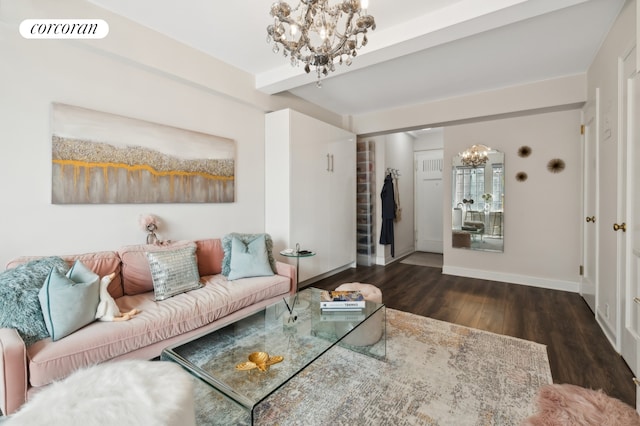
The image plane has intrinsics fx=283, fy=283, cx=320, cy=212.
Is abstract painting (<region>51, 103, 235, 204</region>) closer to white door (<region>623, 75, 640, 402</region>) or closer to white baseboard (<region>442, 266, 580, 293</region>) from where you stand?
white door (<region>623, 75, 640, 402</region>)

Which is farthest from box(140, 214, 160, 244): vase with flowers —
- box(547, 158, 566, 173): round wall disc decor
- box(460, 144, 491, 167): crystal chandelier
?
box(547, 158, 566, 173): round wall disc decor

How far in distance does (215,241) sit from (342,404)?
199 centimetres

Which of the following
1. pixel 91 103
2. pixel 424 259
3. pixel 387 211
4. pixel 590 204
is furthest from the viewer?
pixel 424 259

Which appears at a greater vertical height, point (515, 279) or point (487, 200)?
point (487, 200)

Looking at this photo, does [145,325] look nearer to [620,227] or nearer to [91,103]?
[91,103]

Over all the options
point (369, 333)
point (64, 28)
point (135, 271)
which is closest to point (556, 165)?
point (369, 333)

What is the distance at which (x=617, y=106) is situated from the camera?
84.2 inches

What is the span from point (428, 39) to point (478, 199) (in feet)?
8.74

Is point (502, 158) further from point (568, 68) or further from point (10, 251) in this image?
point (10, 251)

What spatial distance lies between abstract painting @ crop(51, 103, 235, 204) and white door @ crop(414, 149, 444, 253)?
15.5ft

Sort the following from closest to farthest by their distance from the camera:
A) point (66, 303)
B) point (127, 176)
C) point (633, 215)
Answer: point (66, 303)
point (633, 215)
point (127, 176)

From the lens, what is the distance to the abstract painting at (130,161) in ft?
6.95

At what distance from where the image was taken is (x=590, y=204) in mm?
3037

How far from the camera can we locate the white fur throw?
909 mm
